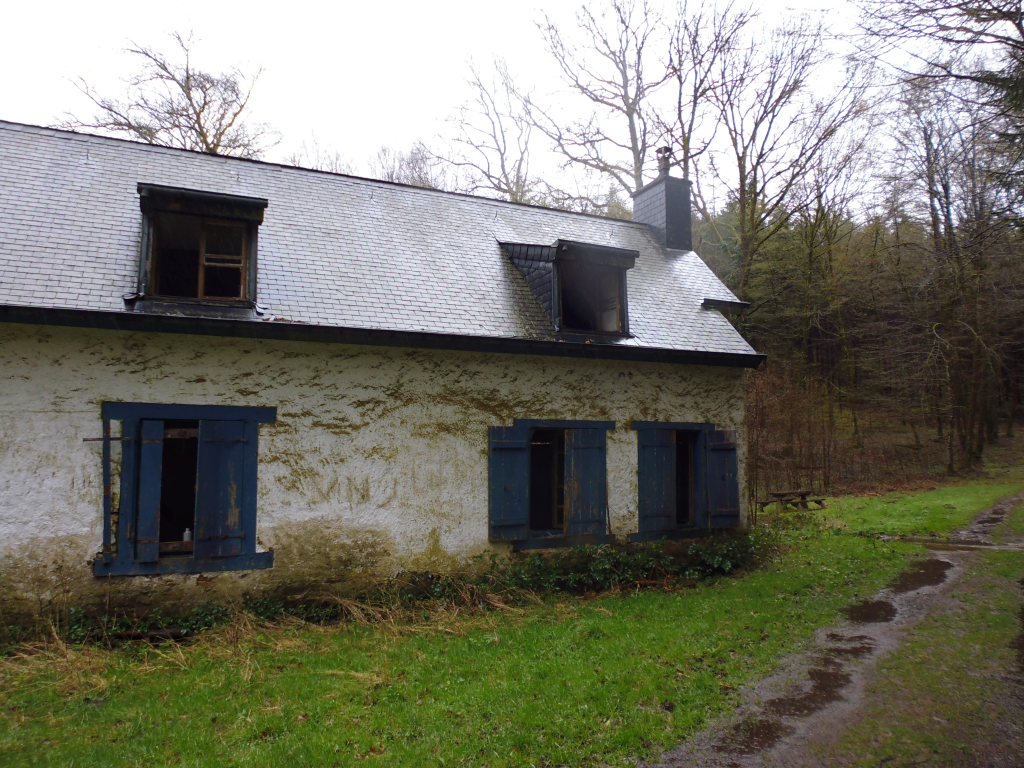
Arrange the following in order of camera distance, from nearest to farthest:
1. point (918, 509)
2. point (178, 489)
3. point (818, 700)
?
point (818, 700), point (178, 489), point (918, 509)

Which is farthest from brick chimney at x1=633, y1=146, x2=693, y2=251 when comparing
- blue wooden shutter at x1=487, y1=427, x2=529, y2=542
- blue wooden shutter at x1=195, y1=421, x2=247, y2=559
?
blue wooden shutter at x1=195, y1=421, x2=247, y2=559

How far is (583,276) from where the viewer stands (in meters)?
10.1

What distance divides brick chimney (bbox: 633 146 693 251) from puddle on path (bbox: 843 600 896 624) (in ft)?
24.9

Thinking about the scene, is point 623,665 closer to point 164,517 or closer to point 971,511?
point 164,517

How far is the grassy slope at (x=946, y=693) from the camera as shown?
4262 millimetres

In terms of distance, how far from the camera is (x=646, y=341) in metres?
9.31

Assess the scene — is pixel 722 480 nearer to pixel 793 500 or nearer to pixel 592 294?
pixel 592 294

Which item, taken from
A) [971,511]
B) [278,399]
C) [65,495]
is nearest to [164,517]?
[65,495]

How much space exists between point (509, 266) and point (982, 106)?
20.7 ft

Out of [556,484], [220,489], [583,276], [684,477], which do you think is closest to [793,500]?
[684,477]

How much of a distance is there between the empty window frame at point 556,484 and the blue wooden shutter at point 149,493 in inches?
152

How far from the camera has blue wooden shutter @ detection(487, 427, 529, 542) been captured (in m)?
8.23

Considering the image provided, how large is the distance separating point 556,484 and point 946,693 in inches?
216

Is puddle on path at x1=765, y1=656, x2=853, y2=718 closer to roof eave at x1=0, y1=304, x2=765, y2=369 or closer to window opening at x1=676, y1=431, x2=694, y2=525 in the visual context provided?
window opening at x1=676, y1=431, x2=694, y2=525
